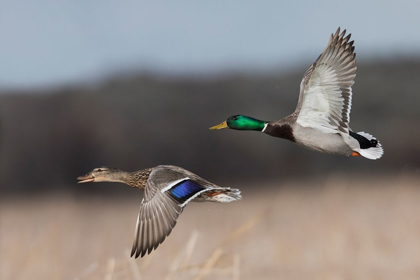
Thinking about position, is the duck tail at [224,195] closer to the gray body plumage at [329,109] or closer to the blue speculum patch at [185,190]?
the blue speculum patch at [185,190]

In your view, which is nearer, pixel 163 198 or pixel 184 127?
pixel 163 198

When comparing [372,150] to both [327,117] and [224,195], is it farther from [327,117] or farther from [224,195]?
[224,195]

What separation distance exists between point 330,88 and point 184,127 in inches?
572

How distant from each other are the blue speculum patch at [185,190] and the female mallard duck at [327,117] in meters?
0.37

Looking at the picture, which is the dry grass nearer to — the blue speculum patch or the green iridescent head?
the green iridescent head

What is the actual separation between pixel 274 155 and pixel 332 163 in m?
1.82

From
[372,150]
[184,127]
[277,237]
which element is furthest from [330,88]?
[184,127]

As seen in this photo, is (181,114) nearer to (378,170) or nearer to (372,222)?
(378,170)

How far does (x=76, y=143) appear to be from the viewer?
2086cm

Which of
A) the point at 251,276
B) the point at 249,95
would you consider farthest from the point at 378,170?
the point at 251,276

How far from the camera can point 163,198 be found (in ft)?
11.8

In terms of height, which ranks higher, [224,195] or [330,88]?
[330,88]

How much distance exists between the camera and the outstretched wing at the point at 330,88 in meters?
4.20

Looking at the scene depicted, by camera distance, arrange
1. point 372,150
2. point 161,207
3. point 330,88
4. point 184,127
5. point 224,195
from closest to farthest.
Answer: point 161,207 < point 224,195 < point 372,150 < point 330,88 < point 184,127
